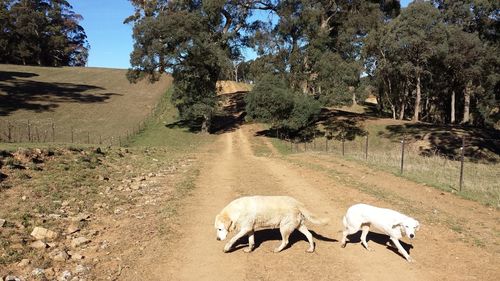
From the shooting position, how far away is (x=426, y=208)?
14.7 metres

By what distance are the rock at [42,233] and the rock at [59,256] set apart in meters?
1.08

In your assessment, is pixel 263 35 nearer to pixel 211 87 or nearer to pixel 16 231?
pixel 211 87

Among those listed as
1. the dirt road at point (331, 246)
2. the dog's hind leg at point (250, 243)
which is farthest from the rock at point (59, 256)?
the dog's hind leg at point (250, 243)

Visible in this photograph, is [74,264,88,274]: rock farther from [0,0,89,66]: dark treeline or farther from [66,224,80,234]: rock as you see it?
[0,0,89,66]: dark treeline

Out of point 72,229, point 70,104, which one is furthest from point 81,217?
point 70,104

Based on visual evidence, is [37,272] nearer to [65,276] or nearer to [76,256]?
[65,276]

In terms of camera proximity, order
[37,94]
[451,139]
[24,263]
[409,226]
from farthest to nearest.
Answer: [37,94] → [451,139] → [409,226] → [24,263]

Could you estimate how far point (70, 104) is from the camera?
60.7 m

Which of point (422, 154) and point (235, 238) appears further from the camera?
point (422, 154)

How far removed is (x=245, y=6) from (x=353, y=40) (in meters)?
15.2

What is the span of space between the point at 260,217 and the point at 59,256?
4845 millimetres

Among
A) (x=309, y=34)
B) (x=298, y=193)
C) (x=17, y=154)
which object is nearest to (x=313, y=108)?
(x=309, y=34)

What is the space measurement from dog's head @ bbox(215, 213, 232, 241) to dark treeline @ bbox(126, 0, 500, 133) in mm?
37274

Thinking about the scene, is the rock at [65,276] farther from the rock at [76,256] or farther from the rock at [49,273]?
the rock at [76,256]
